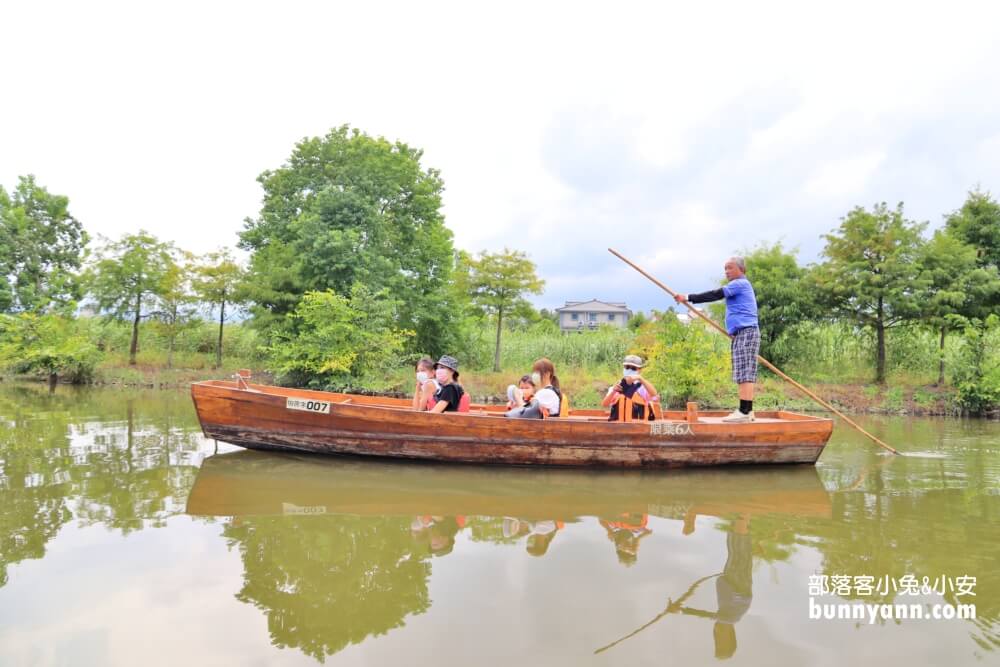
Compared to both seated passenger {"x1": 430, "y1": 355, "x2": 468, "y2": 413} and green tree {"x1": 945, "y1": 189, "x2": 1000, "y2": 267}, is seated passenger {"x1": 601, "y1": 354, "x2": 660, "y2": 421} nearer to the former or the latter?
seated passenger {"x1": 430, "y1": 355, "x2": 468, "y2": 413}

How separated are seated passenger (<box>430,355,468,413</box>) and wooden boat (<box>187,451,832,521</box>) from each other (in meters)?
0.71

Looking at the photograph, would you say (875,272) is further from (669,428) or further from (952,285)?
(669,428)

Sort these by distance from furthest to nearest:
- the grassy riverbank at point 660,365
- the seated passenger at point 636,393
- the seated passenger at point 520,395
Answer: the grassy riverbank at point 660,365, the seated passenger at point 520,395, the seated passenger at point 636,393

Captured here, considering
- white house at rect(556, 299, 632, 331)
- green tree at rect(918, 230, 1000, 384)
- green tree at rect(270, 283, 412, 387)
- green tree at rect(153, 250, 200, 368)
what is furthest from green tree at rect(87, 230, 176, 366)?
white house at rect(556, 299, 632, 331)

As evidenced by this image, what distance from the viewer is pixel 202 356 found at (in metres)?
21.1

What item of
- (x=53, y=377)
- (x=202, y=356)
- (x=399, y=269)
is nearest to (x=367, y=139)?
(x=399, y=269)

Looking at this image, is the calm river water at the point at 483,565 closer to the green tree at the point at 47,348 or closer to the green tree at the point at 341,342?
the green tree at the point at 341,342

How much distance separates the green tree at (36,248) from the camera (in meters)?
22.3

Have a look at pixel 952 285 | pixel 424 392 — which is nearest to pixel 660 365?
pixel 424 392

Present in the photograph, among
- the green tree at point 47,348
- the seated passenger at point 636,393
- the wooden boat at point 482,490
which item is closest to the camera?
the wooden boat at point 482,490

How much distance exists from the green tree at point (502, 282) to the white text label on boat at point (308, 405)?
32.5 feet

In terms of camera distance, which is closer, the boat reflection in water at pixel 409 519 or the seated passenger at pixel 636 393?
the boat reflection in water at pixel 409 519

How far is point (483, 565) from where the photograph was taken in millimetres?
3355

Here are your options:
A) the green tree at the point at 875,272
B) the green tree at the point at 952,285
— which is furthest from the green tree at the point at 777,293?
the green tree at the point at 952,285
